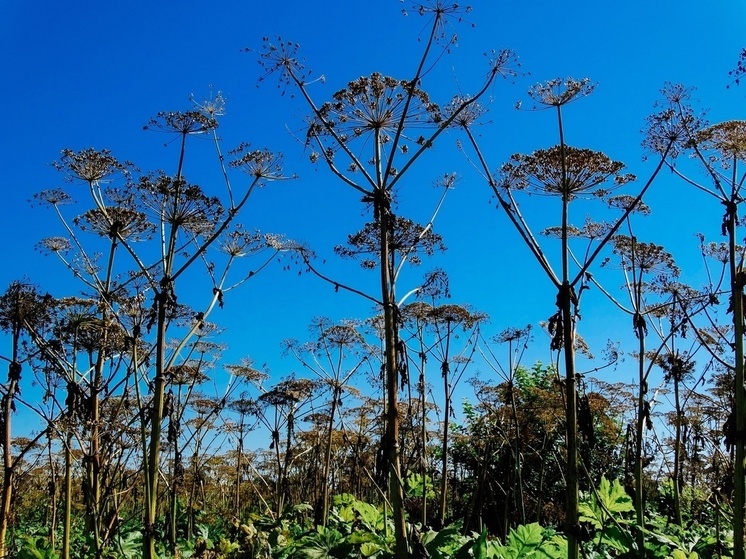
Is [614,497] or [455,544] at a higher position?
[614,497]

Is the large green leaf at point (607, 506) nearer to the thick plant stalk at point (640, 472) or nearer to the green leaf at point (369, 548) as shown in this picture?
the thick plant stalk at point (640, 472)

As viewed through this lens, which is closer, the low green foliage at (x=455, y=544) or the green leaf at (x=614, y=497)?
the low green foliage at (x=455, y=544)

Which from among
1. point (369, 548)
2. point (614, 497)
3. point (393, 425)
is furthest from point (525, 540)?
point (393, 425)

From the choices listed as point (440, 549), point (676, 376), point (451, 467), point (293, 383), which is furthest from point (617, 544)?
point (451, 467)

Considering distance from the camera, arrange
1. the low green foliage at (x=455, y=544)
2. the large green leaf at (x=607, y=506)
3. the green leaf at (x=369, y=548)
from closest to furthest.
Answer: the low green foliage at (x=455, y=544), the green leaf at (x=369, y=548), the large green leaf at (x=607, y=506)

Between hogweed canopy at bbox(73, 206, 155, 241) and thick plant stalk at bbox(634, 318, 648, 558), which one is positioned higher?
hogweed canopy at bbox(73, 206, 155, 241)

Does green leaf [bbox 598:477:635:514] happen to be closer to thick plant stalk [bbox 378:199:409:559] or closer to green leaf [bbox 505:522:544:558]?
green leaf [bbox 505:522:544:558]

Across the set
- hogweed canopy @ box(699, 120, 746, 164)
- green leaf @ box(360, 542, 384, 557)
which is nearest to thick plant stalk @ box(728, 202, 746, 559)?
hogweed canopy @ box(699, 120, 746, 164)

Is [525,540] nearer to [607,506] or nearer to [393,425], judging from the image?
[607,506]

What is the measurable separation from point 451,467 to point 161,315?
20191 mm

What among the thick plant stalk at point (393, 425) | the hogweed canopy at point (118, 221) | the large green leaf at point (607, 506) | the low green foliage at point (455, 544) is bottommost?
the low green foliage at point (455, 544)

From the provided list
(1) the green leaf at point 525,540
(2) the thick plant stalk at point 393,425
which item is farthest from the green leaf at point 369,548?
(2) the thick plant stalk at point 393,425

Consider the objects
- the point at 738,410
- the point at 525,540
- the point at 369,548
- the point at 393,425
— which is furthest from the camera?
the point at 369,548

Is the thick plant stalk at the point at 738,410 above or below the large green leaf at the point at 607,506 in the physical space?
above
